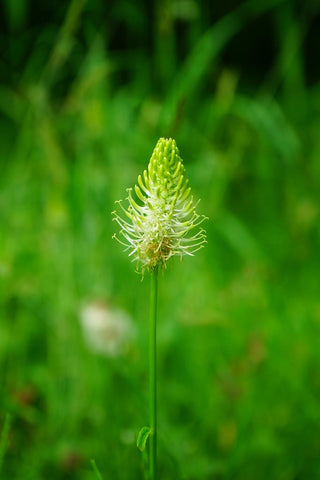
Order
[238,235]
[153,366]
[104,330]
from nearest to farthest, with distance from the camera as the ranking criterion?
[153,366] < [104,330] < [238,235]

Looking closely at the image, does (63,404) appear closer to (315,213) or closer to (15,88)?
(15,88)

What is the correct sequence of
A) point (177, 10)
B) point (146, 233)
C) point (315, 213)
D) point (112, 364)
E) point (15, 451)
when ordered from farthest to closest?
1. point (315, 213)
2. point (177, 10)
3. point (112, 364)
4. point (15, 451)
5. point (146, 233)

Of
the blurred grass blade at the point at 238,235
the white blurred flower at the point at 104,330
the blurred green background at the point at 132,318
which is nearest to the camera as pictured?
the blurred green background at the point at 132,318

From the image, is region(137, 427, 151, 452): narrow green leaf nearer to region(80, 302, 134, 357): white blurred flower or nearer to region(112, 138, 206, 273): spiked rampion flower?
region(112, 138, 206, 273): spiked rampion flower

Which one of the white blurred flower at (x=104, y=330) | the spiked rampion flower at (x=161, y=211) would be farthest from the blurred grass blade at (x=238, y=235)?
the spiked rampion flower at (x=161, y=211)

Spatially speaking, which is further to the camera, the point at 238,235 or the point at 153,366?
the point at 238,235

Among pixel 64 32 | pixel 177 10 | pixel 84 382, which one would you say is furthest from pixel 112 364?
pixel 177 10

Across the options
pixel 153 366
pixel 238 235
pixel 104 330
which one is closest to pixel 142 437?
pixel 153 366

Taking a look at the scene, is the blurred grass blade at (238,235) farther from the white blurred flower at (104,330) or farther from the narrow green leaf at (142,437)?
the narrow green leaf at (142,437)

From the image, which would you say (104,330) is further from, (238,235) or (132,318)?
(238,235)
